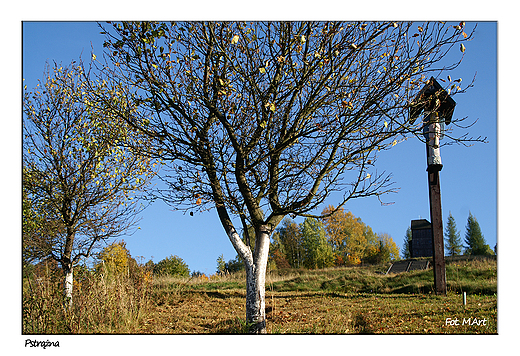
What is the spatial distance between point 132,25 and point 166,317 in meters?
5.34

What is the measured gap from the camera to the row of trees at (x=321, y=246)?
1057 inches

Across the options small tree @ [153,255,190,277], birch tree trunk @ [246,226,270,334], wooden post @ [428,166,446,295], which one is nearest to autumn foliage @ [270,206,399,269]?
small tree @ [153,255,190,277]

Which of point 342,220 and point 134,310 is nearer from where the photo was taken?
point 134,310

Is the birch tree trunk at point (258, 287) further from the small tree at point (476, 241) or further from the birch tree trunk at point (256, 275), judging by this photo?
the small tree at point (476, 241)

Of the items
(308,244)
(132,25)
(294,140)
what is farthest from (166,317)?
(308,244)

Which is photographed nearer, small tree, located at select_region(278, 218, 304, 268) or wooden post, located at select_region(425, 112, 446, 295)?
wooden post, located at select_region(425, 112, 446, 295)

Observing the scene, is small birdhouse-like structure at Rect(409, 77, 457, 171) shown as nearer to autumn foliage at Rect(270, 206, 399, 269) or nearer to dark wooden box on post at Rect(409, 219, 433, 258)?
autumn foliage at Rect(270, 206, 399, 269)

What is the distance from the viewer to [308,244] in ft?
89.0

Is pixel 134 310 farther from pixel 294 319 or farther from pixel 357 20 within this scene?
pixel 357 20

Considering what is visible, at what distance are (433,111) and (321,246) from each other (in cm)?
2263

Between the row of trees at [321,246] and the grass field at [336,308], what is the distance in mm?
14581

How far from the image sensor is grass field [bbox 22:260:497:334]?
5555 mm

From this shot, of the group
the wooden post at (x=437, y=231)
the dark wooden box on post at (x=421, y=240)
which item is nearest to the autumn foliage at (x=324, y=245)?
the dark wooden box on post at (x=421, y=240)

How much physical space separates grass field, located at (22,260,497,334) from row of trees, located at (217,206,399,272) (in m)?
14.6
